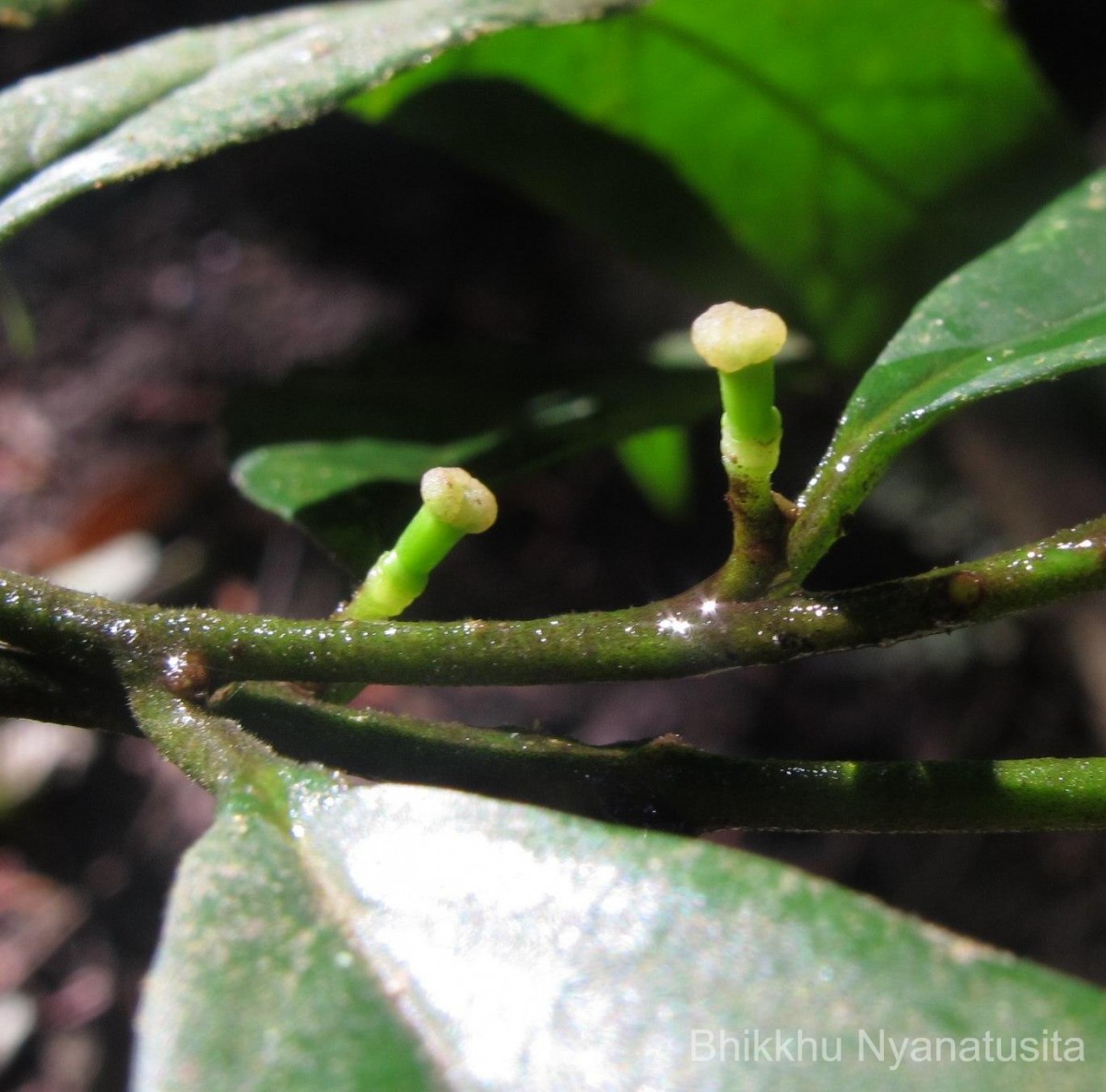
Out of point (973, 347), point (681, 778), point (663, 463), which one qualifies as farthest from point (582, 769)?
point (663, 463)

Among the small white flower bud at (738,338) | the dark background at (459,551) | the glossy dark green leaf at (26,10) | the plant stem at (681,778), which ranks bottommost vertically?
the dark background at (459,551)

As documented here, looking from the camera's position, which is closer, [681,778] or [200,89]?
[681,778]

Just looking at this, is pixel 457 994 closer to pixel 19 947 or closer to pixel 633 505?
pixel 633 505

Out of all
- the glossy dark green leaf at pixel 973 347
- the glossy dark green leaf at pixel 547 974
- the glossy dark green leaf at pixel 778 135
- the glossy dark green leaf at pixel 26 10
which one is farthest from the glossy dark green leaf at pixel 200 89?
the glossy dark green leaf at pixel 547 974

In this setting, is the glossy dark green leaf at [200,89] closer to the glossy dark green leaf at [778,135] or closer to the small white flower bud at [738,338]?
the glossy dark green leaf at [778,135]

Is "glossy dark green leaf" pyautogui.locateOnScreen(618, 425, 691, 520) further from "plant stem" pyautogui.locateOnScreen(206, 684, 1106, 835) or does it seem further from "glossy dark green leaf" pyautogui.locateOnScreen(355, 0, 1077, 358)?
"plant stem" pyautogui.locateOnScreen(206, 684, 1106, 835)

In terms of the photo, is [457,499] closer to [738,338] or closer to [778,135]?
[738,338]
